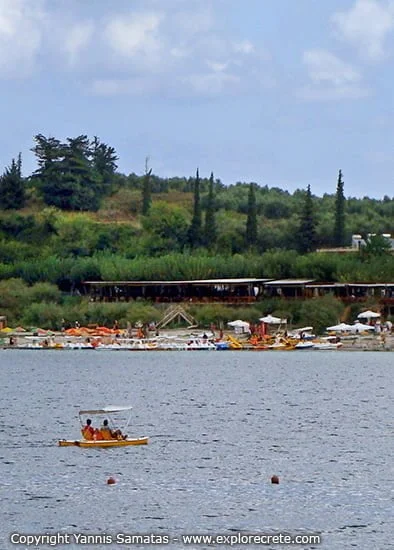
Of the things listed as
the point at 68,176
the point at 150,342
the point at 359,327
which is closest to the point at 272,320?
the point at 359,327

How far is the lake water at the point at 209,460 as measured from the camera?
4144cm

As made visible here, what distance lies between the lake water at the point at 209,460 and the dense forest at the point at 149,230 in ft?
116

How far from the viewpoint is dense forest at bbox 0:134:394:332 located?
125 metres

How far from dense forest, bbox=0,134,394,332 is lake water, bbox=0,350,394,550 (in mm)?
35491

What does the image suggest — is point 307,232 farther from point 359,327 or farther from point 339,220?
point 359,327

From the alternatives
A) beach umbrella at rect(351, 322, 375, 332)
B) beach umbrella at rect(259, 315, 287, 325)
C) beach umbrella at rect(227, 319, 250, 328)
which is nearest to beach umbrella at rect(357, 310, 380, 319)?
beach umbrella at rect(351, 322, 375, 332)

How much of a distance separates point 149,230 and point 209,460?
3688 inches

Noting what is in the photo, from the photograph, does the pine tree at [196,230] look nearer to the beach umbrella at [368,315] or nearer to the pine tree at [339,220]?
the pine tree at [339,220]

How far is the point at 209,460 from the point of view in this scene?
5153 centimetres

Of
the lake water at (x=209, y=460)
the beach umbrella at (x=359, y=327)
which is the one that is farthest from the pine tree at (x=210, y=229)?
the lake water at (x=209, y=460)

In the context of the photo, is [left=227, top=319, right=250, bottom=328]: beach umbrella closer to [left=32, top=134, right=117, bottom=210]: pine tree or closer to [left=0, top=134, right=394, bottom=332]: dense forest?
[left=0, top=134, right=394, bottom=332]: dense forest

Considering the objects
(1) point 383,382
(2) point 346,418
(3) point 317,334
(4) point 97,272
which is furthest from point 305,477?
(4) point 97,272

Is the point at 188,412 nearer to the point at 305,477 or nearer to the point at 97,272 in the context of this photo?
the point at 305,477

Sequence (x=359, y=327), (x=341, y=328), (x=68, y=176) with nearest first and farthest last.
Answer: (x=359, y=327) < (x=341, y=328) < (x=68, y=176)
